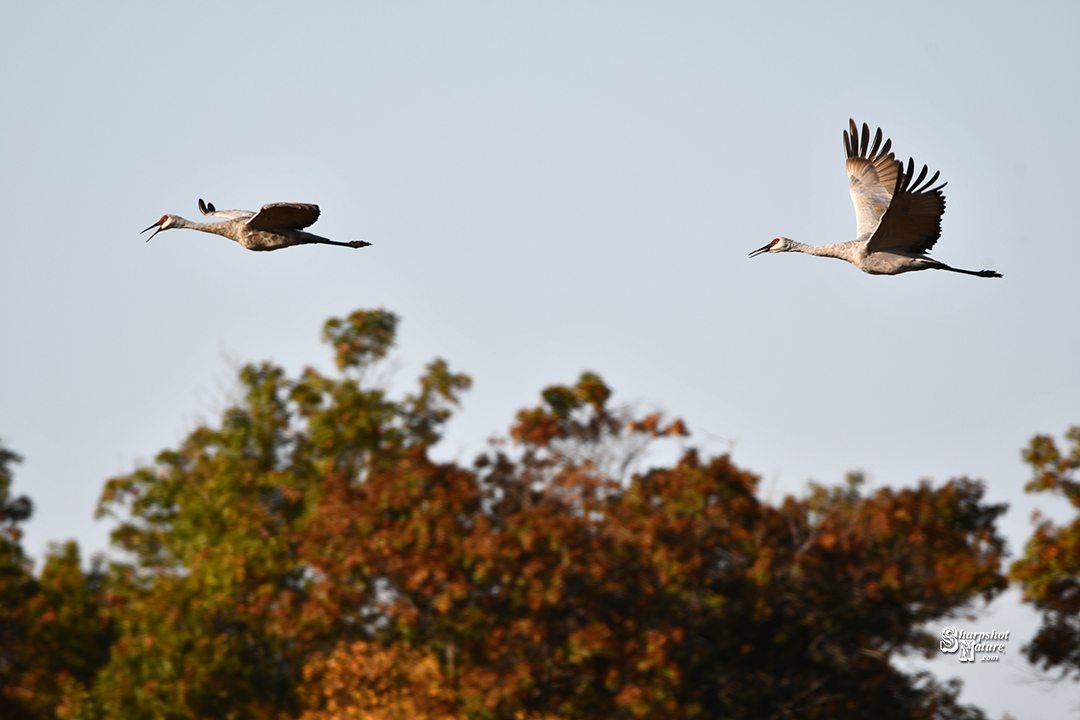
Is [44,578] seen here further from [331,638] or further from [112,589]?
[331,638]

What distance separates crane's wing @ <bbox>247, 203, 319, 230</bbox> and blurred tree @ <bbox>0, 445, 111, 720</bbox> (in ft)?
43.7

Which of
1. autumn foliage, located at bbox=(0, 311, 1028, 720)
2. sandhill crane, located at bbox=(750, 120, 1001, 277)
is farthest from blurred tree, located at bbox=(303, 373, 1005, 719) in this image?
sandhill crane, located at bbox=(750, 120, 1001, 277)

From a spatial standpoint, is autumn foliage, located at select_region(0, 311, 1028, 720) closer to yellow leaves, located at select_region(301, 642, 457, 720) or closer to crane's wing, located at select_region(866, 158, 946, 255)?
yellow leaves, located at select_region(301, 642, 457, 720)

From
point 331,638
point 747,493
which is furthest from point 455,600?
point 747,493

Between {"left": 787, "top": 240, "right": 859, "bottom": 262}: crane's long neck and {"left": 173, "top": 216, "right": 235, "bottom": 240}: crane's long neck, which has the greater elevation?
{"left": 787, "top": 240, "right": 859, "bottom": 262}: crane's long neck

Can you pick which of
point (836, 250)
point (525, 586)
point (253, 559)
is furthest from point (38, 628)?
point (836, 250)

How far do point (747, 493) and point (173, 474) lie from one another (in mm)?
11344

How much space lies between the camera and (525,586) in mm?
19859

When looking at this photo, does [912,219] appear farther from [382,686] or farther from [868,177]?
[382,686]

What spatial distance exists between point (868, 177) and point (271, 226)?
6423 millimetres

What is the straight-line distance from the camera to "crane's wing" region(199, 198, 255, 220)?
48.4 ft

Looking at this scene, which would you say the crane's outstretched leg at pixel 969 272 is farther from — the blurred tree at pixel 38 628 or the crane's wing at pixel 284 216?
the blurred tree at pixel 38 628

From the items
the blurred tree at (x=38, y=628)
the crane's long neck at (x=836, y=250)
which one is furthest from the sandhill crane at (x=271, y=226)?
the blurred tree at (x=38, y=628)

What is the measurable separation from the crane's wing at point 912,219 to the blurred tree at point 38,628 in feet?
54.1
